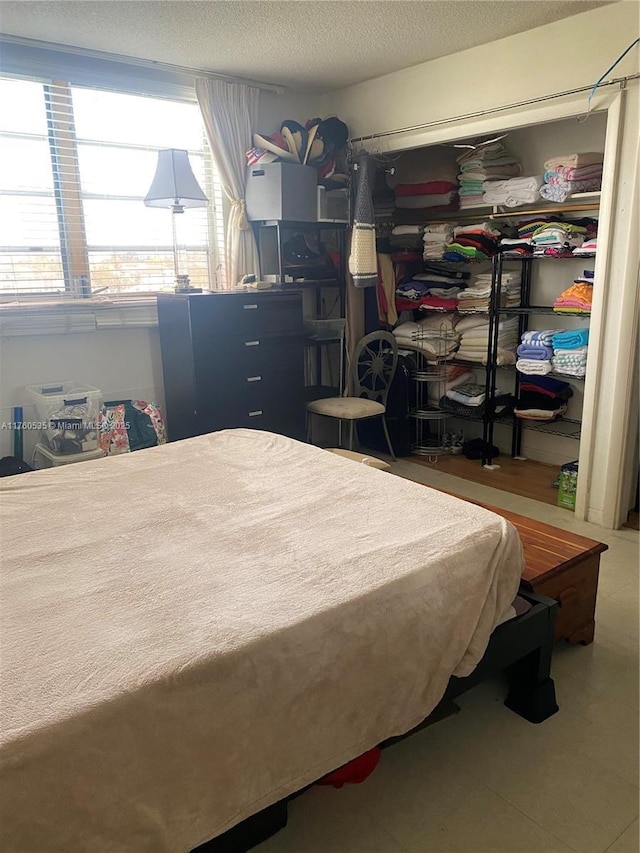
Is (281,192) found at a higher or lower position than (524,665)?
higher

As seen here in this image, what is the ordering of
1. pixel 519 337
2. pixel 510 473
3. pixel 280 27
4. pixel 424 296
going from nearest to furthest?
pixel 280 27 < pixel 510 473 < pixel 519 337 < pixel 424 296

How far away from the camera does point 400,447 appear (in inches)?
171

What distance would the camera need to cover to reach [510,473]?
398 centimetres

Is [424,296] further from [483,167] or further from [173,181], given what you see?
[173,181]

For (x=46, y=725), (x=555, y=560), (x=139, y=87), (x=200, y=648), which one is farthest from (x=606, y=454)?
(x=139, y=87)

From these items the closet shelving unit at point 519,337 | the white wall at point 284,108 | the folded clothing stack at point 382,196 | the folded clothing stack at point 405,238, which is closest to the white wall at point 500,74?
the white wall at point 284,108

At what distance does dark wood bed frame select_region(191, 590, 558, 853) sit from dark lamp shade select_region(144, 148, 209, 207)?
258cm

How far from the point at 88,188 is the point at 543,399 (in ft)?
9.44

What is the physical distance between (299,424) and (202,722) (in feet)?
9.17

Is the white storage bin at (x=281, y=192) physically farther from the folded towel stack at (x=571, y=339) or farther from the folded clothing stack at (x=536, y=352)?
the folded towel stack at (x=571, y=339)

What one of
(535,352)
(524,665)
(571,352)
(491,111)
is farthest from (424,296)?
(524,665)

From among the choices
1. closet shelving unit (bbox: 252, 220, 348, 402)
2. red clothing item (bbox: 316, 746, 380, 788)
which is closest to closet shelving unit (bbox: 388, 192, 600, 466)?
closet shelving unit (bbox: 252, 220, 348, 402)

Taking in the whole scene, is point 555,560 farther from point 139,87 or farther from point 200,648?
point 139,87

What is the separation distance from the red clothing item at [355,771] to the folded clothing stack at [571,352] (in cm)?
249
